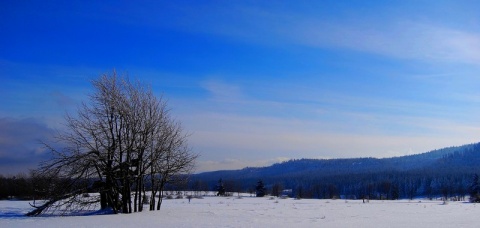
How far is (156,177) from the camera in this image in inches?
1139

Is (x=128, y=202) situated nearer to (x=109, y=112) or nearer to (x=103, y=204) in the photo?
(x=103, y=204)

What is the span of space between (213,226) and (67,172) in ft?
39.3

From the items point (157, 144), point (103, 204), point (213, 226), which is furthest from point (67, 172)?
point (213, 226)

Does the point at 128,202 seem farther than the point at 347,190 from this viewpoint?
No

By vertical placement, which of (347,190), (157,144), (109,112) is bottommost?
(347,190)

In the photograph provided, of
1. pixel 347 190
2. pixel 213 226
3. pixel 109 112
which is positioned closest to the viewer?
pixel 213 226

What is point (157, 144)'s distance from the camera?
92.3 ft

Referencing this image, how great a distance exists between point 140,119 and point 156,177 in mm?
4335

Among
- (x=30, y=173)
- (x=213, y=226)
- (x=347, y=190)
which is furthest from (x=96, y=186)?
(x=347, y=190)

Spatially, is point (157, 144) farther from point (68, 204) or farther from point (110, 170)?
point (68, 204)

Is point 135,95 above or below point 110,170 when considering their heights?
above

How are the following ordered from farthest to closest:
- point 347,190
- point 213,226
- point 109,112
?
1. point 347,190
2. point 109,112
3. point 213,226

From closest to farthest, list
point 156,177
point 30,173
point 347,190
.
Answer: point 30,173 < point 156,177 < point 347,190

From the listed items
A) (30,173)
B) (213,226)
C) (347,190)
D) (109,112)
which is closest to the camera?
(213,226)
